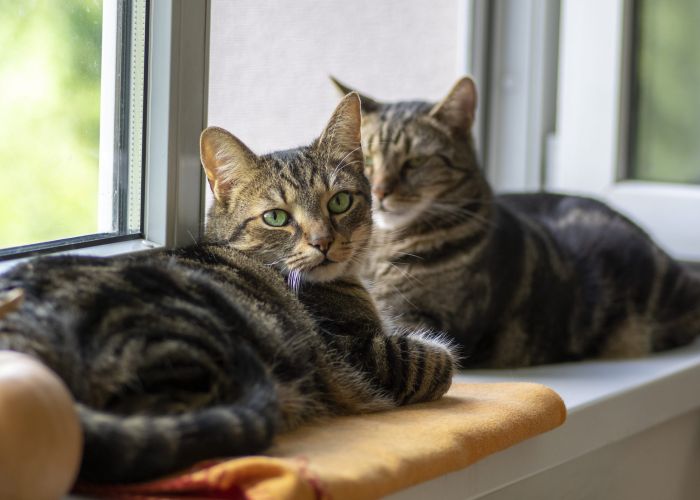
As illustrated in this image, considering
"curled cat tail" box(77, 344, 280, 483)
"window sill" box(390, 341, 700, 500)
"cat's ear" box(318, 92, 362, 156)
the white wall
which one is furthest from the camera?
the white wall

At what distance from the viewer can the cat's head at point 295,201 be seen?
1479 mm

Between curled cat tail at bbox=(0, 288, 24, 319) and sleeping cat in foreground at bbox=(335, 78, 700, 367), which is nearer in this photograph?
curled cat tail at bbox=(0, 288, 24, 319)

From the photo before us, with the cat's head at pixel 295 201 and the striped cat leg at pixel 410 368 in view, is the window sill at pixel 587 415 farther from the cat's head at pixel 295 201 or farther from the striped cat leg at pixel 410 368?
the cat's head at pixel 295 201

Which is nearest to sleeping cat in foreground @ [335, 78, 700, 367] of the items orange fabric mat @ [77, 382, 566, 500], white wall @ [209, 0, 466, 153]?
white wall @ [209, 0, 466, 153]

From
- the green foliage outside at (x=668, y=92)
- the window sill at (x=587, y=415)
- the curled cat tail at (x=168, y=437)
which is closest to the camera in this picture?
the curled cat tail at (x=168, y=437)

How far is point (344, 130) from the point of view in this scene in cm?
158

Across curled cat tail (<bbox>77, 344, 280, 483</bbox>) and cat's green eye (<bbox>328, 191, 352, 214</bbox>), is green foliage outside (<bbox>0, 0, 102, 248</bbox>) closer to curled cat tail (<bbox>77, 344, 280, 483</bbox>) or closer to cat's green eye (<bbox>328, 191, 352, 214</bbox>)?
cat's green eye (<bbox>328, 191, 352, 214</bbox>)

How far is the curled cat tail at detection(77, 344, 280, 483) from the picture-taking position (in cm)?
101

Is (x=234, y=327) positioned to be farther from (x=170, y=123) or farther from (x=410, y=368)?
(x=170, y=123)

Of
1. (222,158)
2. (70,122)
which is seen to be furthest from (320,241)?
(70,122)

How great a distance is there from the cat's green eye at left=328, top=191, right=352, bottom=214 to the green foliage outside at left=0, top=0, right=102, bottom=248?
42cm

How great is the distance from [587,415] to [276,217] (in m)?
0.66

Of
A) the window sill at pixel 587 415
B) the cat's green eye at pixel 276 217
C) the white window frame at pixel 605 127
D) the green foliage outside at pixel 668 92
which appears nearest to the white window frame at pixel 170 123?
the cat's green eye at pixel 276 217

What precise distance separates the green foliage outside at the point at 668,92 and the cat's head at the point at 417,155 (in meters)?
0.73
